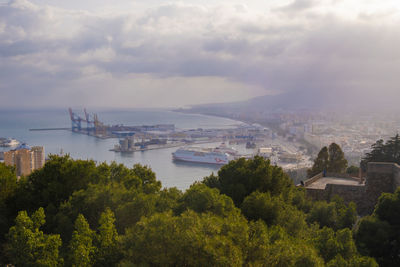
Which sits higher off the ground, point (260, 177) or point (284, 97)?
point (284, 97)

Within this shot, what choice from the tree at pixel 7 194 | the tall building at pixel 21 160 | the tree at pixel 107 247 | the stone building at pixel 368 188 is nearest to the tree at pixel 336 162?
the stone building at pixel 368 188

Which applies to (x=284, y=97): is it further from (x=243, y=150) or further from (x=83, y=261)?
(x=83, y=261)

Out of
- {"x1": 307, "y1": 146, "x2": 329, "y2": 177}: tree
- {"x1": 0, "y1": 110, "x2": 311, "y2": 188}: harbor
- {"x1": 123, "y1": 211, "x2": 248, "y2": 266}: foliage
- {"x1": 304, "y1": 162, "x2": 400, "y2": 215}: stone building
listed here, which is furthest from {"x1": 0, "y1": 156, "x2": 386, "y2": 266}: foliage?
{"x1": 0, "y1": 110, "x2": 311, "y2": 188}: harbor

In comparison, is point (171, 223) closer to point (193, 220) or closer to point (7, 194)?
point (193, 220)

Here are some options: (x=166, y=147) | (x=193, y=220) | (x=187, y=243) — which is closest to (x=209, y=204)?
(x=193, y=220)

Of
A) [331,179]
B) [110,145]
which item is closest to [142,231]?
[331,179]

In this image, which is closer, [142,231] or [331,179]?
[142,231]
